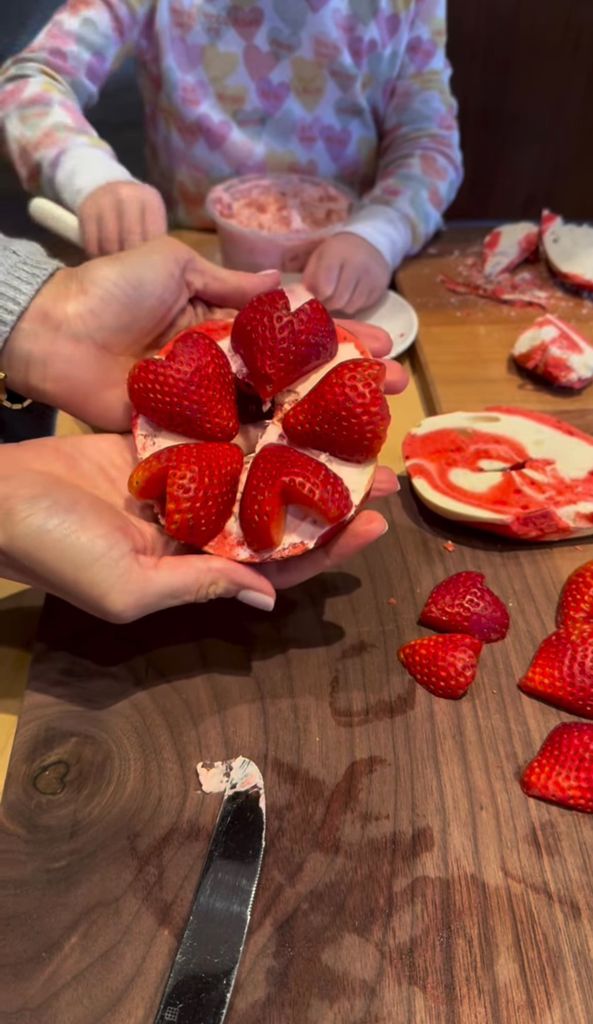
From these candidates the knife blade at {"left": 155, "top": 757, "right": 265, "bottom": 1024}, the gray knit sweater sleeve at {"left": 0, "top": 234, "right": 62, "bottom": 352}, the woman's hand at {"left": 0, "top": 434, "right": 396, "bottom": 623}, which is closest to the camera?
the knife blade at {"left": 155, "top": 757, "right": 265, "bottom": 1024}

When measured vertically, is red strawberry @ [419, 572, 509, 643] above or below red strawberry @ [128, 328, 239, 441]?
below

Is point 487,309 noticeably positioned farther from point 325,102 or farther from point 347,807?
point 347,807

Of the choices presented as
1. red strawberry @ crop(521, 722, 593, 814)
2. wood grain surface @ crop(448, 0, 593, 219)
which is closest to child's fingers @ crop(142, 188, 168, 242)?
red strawberry @ crop(521, 722, 593, 814)

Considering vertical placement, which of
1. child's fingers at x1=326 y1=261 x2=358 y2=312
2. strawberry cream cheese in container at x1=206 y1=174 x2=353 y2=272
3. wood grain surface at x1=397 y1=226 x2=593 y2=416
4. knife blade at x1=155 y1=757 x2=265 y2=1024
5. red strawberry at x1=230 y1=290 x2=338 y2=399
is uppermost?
red strawberry at x1=230 y1=290 x2=338 y2=399

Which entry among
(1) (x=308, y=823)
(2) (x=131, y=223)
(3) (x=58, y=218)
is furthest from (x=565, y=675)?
(3) (x=58, y=218)

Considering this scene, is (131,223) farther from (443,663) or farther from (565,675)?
(565,675)

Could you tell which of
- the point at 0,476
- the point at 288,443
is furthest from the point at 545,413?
the point at 0,476

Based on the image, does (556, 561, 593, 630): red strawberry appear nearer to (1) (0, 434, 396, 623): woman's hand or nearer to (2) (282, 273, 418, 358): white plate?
(1) (0, 434, 396, 623): woman's hand
